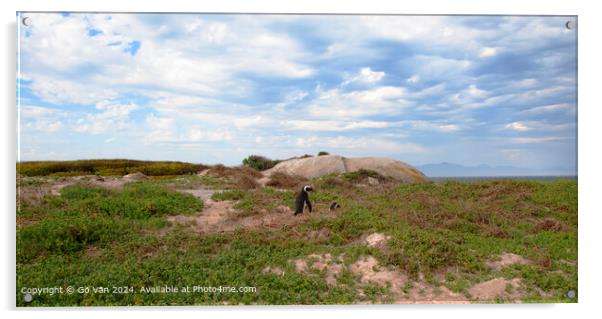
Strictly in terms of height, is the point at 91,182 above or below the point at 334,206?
above

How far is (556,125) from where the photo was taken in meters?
8.07

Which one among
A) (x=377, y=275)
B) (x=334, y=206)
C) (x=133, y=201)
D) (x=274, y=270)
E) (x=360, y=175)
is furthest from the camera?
(x=360, y=175)

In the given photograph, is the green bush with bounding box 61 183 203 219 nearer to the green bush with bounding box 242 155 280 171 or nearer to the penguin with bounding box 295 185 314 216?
the green bush with bounding box 242 155 280 171

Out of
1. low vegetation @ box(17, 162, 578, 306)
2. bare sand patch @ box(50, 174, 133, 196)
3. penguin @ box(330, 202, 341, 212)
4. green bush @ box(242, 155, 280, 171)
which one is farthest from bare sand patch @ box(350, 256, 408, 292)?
bare sand patch @ box(50, 174, 133, 196)

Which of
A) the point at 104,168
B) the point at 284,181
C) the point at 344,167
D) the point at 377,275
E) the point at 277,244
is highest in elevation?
the point at 104,168

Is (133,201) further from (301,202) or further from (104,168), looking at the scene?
(301,202)

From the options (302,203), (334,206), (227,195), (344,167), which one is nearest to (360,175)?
(344,167)

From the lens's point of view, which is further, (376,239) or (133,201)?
(133,201)

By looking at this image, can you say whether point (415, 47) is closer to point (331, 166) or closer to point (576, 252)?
point (576, 252)

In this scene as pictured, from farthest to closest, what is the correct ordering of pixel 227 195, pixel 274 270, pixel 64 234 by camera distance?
pixel 227 195
pixel 64 234
pixel 274 270

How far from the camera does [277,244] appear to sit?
791 centimetres

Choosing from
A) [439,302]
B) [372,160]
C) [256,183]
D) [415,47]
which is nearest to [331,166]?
[372,160]

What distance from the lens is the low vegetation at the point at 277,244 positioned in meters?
7.00

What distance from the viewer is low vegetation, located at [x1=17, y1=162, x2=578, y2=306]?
23.0ft
